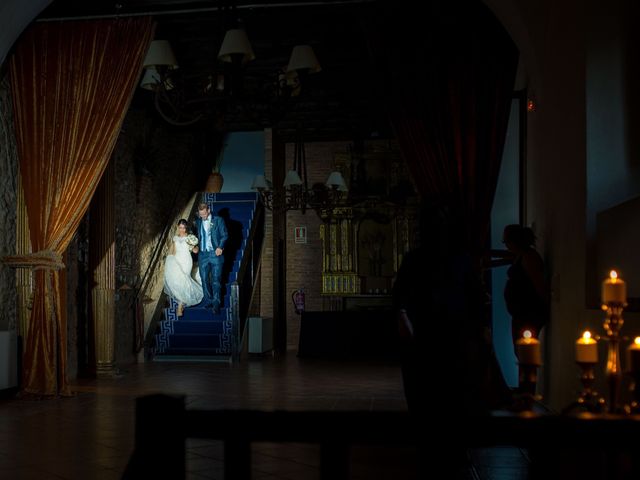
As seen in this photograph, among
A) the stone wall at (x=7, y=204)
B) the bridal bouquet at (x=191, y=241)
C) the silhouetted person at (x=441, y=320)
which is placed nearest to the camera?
the silhouetted person at (x=441, y=320)

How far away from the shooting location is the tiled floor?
12.9 ft

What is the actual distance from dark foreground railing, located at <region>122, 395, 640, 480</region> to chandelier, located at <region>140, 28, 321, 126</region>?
383 cm

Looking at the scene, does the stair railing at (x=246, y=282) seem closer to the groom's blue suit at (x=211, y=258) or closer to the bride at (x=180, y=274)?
the groom's blue suit at (x=211, y=258)

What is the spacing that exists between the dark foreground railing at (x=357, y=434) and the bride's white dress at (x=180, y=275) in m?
10.6

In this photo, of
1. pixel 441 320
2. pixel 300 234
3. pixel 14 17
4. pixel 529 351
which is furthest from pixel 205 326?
pixel 529 351

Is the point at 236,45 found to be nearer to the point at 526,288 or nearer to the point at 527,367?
the point at 526,288

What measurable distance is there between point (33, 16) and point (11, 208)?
1.96 m

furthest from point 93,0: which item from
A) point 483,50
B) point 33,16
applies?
point 483,50

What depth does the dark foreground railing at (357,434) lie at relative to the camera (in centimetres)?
118

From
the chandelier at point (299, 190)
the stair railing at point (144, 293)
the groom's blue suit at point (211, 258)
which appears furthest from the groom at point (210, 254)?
the chandelier at point (299, 190)

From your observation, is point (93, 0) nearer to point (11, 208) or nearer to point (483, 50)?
point (11, 208)

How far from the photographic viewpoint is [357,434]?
1.22 metres

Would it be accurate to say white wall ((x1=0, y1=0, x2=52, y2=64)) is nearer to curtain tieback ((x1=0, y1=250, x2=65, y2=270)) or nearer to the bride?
curtain tieback ((x1=0, y1=250, x2=65, y2=270))

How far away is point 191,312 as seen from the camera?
11.8m
